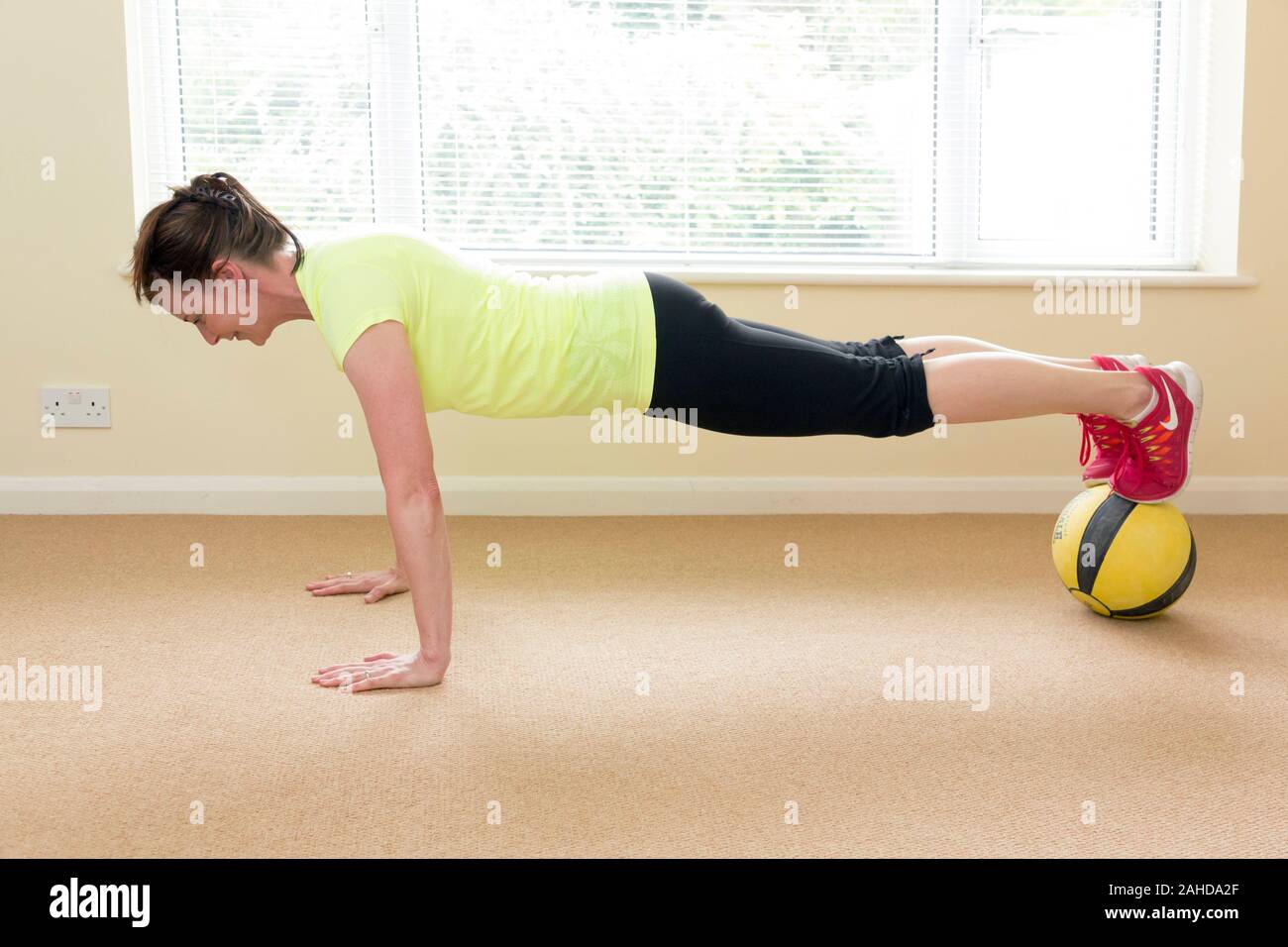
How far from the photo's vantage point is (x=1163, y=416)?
2020 mm

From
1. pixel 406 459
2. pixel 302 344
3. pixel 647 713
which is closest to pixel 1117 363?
pixel 647 713

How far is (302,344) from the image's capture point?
3.23 meters

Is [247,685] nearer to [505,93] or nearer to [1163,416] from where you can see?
[1163,416]

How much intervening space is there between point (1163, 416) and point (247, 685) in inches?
64.2

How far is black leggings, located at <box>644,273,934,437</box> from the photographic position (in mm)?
1854

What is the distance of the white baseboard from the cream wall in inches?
1.3

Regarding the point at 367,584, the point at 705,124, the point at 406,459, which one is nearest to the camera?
the point at 406,459

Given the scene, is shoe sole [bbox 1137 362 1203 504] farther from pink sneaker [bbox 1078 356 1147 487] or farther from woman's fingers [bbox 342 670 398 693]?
woman's fingers [bbox 342 670 398 693]

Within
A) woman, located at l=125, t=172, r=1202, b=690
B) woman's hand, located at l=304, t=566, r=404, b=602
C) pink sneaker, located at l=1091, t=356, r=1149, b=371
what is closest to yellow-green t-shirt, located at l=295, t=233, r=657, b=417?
woman, located at l=125, t=172, r=1202, b=690

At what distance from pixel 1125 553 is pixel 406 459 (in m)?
1.30

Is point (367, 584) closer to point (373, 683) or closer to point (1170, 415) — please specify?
point (373, 683)

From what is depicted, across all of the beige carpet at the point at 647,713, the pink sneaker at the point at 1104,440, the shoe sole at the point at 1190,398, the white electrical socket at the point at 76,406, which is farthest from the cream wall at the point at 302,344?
the shoe sole at the point at 1190,398

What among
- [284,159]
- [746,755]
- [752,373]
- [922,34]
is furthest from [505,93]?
[746,755]

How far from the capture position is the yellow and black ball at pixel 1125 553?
82.1 inches
